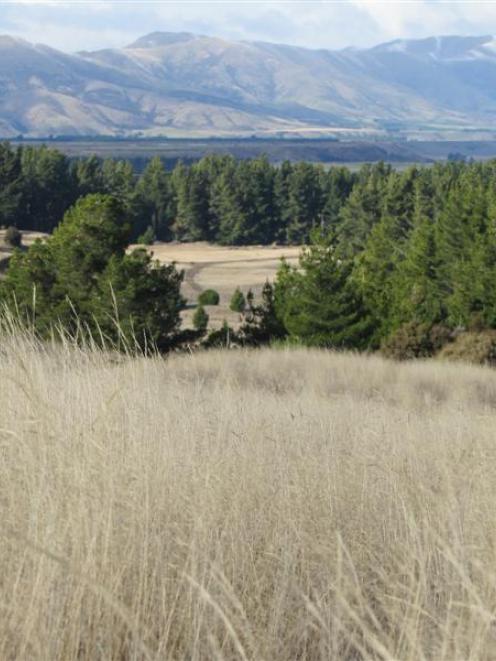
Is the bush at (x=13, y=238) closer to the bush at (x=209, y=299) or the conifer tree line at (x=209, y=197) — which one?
the bush at (x=209, y=299)

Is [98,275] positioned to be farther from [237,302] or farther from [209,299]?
[209,299]

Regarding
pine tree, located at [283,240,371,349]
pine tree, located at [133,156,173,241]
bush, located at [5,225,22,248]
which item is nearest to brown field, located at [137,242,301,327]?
pine tree, located at [133,156,173,241]

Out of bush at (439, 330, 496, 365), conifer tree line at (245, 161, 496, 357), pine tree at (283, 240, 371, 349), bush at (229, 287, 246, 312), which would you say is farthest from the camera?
bush at (229, 287, 246, 312)

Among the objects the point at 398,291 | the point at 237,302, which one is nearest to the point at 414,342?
the point at 398,291

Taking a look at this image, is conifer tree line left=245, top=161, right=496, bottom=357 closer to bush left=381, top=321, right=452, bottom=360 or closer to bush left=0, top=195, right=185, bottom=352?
bush left=381, top=321, right=452, bottom=360

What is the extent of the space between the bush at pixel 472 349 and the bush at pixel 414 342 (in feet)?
1.16

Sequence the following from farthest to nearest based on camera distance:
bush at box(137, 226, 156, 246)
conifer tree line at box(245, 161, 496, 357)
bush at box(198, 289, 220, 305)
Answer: bush at box(137, 226, 156, 246), bush at box(198, 289, 220, 305), conifer tree line at box(245, 161, 496, 357)

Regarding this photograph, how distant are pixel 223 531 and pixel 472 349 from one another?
23.5m

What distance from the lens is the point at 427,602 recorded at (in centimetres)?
324

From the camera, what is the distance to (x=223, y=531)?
11.7ft

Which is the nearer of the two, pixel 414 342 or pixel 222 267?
pixel 414 342

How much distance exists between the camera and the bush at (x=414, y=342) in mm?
26156

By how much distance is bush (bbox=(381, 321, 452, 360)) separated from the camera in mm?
26156

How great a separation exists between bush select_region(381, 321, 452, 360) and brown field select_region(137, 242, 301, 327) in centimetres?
1849
